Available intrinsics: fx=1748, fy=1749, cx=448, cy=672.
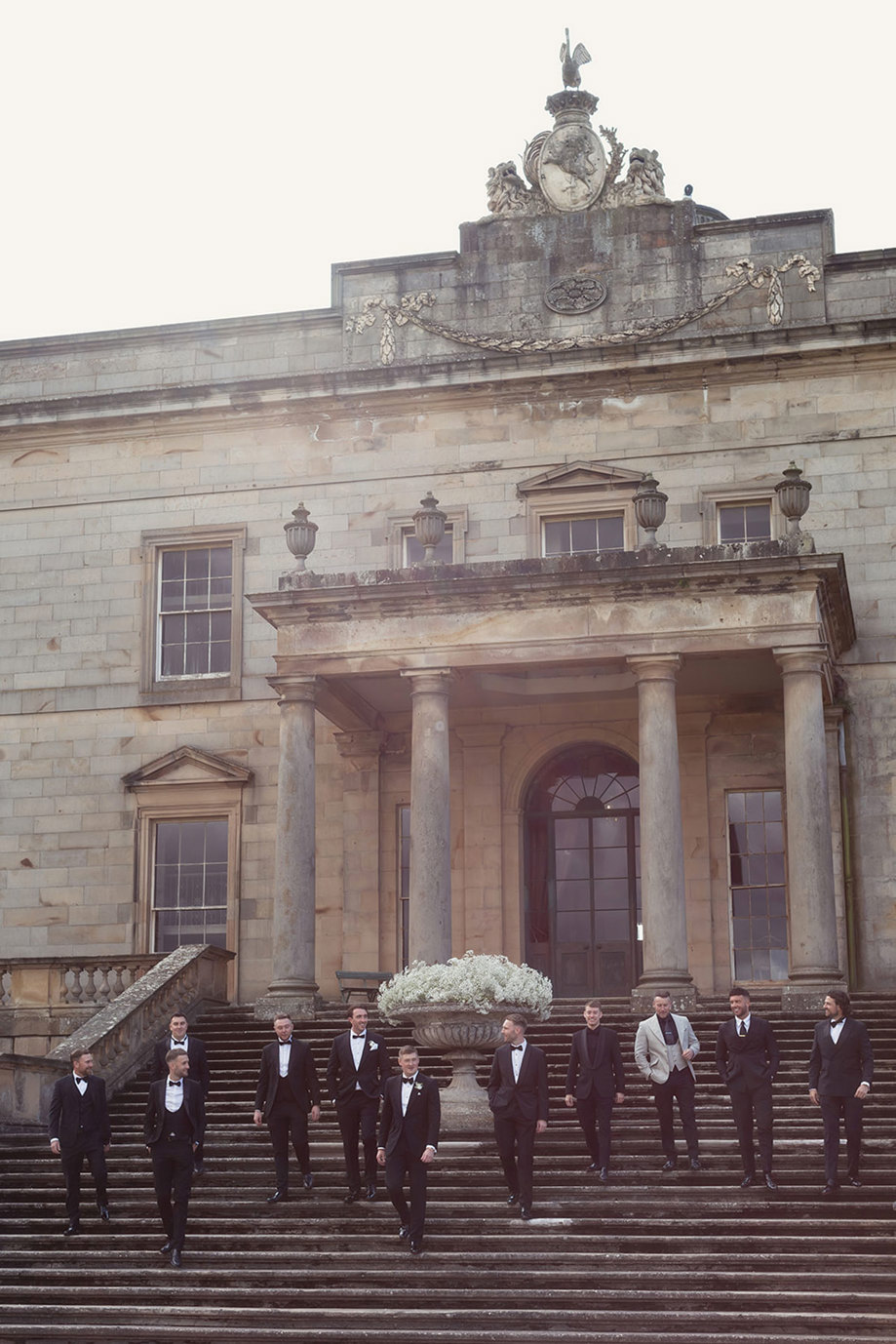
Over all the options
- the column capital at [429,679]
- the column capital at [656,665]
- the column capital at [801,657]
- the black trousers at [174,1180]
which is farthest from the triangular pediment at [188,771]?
the black trousers at [174,1180]

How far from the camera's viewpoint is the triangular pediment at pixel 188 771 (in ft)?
81.4

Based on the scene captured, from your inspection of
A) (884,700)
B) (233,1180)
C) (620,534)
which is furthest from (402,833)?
Answer: (233,1180)

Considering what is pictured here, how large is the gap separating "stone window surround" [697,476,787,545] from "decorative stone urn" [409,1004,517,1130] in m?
9.91

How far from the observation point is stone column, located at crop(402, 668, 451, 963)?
20.0 m

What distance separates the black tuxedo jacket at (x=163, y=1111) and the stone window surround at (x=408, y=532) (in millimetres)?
11865

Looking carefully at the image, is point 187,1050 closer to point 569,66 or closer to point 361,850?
point 361,850

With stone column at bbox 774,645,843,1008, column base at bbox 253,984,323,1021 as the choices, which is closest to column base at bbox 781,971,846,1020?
stone column at bbox 774,645,843,1008

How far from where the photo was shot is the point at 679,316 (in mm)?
24562

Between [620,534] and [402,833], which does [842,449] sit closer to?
[620,534]

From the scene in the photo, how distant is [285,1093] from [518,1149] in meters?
2.15

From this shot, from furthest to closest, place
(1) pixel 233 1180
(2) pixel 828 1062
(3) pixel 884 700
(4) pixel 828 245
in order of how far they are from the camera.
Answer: (4) pixel 828 245, (3) pixel 884 700, (1) pixel 233 1180, (2) pixel 828 1062

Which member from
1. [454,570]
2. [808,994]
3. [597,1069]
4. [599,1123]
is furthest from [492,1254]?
[454,570]

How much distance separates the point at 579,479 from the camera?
80.5 feet

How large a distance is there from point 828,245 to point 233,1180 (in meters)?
15.6
